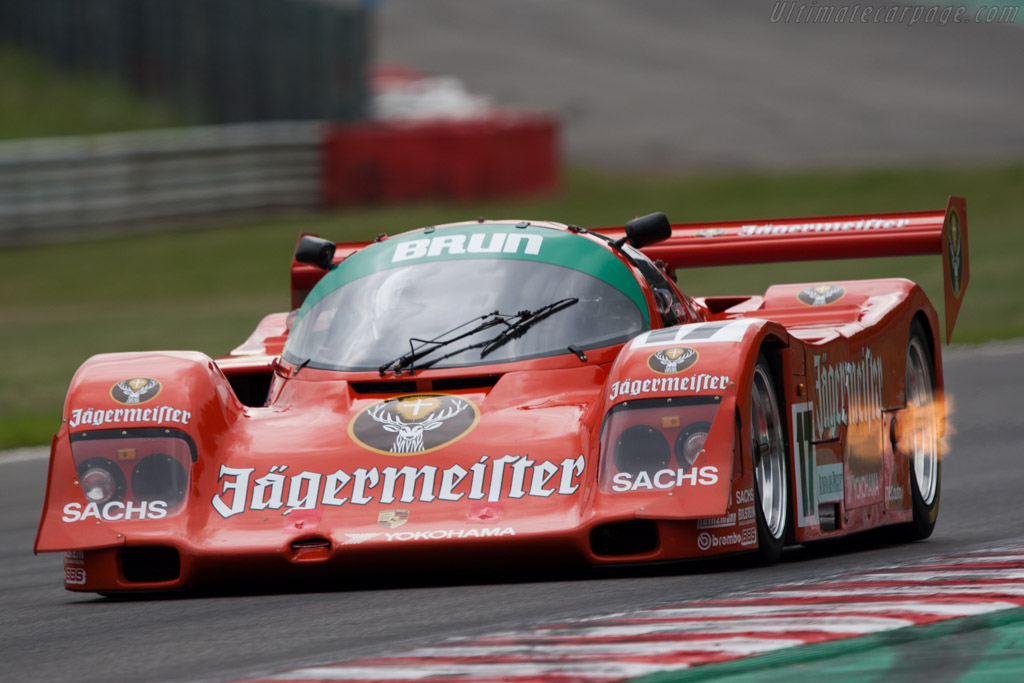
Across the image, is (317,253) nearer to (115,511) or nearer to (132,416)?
(132,416)

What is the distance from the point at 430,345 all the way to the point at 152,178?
2008 cm

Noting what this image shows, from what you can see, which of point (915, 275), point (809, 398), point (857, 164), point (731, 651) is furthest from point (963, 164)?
point (731, 651)

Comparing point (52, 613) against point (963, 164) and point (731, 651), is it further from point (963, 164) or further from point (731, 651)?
point (963, 164)

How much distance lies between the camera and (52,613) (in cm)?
618

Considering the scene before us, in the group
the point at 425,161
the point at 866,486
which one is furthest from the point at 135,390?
the point at 425,161

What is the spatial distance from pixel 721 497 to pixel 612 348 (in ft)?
3.44

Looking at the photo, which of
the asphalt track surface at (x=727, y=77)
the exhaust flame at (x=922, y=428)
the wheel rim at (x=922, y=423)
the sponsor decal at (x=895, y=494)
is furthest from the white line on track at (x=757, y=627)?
the asphalt track surface at (x=727, y=77)

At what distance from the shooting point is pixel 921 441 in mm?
8172

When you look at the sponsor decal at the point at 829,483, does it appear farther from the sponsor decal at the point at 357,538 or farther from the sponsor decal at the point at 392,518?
the sponsor decal at the point at 357,538

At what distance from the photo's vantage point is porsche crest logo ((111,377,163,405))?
649 cm

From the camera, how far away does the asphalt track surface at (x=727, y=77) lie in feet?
122

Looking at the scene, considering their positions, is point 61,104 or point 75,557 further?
point 61,104

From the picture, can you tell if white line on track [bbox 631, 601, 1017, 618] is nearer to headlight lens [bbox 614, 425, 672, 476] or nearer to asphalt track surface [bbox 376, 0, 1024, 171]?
A: headlight lens [bbox 614, 425, 672, 476]

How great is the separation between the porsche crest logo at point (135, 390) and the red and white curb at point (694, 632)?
192cm
